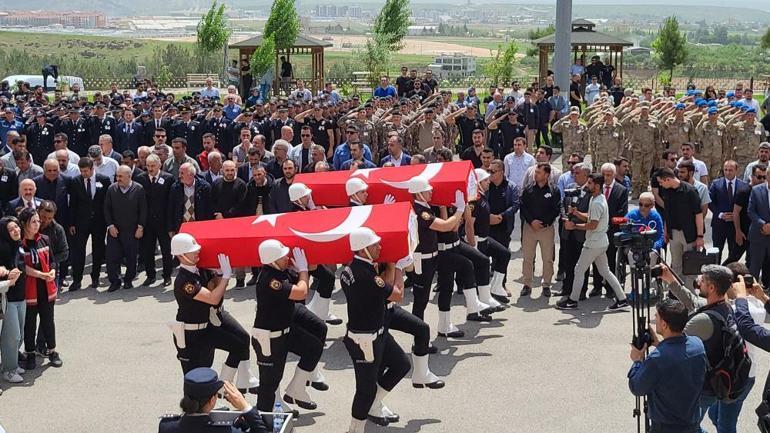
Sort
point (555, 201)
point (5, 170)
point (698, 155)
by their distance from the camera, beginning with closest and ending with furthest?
point (555, 201) < point (5, 170) < point (698, 155)

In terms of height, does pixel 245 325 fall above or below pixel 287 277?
below

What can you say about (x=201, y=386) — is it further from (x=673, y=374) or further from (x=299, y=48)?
(x=299, y=48)

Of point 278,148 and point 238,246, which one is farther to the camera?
point 278,148

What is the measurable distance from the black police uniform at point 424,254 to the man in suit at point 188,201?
3656 mm

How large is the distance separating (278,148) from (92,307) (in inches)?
118

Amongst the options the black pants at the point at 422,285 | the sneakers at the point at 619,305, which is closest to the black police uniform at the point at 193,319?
the black pants at the point at 422,285

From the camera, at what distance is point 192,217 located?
12.8m

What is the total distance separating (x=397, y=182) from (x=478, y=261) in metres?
1.16

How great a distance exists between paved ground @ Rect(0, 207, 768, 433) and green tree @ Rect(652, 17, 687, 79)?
121 feet

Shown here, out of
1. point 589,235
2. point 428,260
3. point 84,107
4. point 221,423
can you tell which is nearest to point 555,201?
point 589,235

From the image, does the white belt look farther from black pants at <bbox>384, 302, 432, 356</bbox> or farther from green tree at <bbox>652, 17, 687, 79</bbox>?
green tree at <bbox>652, 17, 687, 79</bbox>

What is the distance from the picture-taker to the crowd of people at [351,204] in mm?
7980

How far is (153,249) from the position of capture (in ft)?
42.4

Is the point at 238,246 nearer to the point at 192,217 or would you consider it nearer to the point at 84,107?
the point at 192,217
